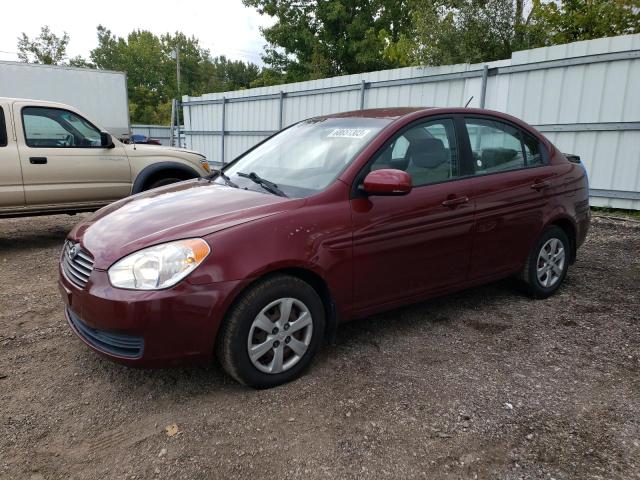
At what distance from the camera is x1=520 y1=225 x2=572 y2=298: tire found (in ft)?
13.6

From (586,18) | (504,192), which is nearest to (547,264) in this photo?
(504,192)

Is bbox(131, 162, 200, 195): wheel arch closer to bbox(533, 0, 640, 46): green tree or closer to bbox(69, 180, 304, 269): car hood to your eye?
bbox(69, 180, 304, 269): car hood

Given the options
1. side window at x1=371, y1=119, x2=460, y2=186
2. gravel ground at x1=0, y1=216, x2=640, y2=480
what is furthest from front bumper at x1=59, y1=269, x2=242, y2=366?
side window at x1=371, y1=119, x2=460, y2=186

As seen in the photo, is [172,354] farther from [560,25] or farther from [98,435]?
[560,25]

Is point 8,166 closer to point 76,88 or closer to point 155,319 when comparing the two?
point 155,319

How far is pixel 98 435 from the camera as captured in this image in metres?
2.45

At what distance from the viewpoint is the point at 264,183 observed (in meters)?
3.30

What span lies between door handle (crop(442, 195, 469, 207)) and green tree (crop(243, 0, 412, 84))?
2200 cm

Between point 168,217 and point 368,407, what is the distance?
1.55m

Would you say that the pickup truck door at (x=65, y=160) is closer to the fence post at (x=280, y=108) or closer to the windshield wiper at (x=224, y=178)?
the windshield wiper at (x=224, y=178)

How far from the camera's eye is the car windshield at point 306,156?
3158mm

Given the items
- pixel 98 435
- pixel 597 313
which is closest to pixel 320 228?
pixel 98 435

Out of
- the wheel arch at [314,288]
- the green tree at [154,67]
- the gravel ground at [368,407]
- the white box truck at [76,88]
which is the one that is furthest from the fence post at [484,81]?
the green tree at [154,67]

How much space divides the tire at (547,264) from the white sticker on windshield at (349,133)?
184 cm
